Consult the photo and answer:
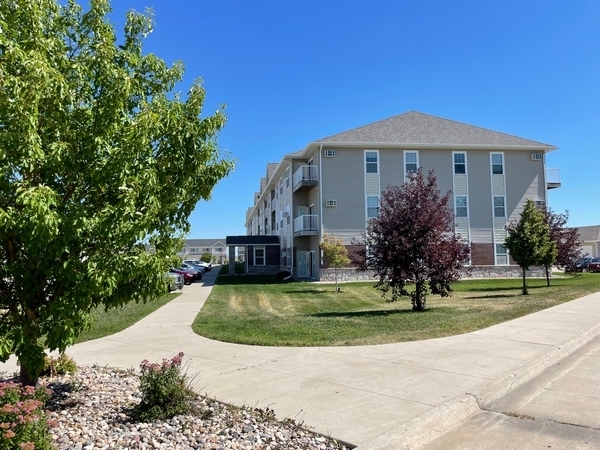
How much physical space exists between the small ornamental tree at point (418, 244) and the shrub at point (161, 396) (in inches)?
410

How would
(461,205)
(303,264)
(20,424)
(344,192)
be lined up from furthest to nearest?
(303,264), (461,205), (344,192), (20,424)

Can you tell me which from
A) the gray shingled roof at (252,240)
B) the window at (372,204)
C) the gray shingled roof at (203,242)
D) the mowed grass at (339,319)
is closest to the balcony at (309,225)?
the window at (372,204)

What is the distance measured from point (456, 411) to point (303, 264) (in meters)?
31.3

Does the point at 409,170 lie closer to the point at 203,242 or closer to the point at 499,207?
the point at 499,207

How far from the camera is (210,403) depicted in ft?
18.7

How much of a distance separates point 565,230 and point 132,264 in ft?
94.7

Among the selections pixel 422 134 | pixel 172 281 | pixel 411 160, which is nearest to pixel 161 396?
pixel 172 281

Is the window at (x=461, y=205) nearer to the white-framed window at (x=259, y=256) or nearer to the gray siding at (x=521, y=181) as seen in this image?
the gray siding at (x=521, y=181)

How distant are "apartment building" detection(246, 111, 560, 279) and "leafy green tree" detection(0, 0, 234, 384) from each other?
89.5 feet

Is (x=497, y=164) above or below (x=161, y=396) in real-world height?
above

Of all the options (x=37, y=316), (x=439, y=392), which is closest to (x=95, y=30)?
(x=37, y=316)

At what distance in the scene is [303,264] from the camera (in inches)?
1444

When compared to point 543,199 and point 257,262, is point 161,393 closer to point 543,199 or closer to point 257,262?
point 543,199

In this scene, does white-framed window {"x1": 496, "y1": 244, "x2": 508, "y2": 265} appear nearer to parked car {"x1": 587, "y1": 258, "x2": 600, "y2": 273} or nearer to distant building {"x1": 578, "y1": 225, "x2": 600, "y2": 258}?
parked car {"x1": 587, "y1": 258, "x2": 600, "y2": 273}
